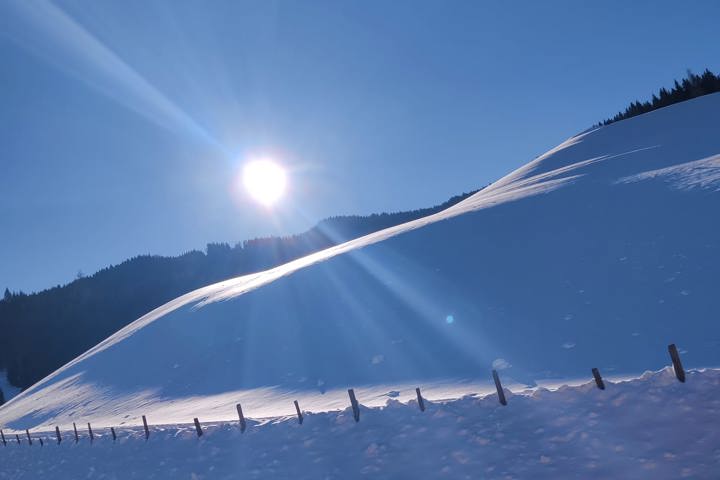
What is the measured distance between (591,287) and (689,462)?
11.2 m

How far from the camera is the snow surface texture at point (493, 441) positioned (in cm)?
882

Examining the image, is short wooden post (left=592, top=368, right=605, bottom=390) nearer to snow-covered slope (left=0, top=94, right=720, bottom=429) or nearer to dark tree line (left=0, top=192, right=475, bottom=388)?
snow-covered slope (left=0, top=94, right=720, bottom=429)

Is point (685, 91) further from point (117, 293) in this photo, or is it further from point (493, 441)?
point (117, 293)

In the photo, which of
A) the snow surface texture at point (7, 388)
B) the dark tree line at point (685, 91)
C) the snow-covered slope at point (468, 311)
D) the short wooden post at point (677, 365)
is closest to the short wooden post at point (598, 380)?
the short wooden post at point (677, 365)

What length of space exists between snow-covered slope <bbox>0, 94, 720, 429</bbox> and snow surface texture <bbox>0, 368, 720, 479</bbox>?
1.89 m

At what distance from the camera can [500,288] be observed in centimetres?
2203

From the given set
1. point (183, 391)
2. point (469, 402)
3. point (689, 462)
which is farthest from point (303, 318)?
point (689, 462)

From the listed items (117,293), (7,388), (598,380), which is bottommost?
(7,388)

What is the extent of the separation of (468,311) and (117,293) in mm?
127483

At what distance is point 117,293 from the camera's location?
428 feet

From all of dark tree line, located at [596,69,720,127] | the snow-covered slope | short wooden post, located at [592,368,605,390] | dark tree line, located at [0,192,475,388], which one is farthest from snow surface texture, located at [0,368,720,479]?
dark tree line, located at [0,192,475,388]

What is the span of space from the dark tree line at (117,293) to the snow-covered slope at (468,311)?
80.2 metres

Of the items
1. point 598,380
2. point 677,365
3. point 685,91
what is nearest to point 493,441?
point 598,380

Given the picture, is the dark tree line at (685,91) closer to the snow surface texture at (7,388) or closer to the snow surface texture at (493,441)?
the snow surface texture at (493,441)
